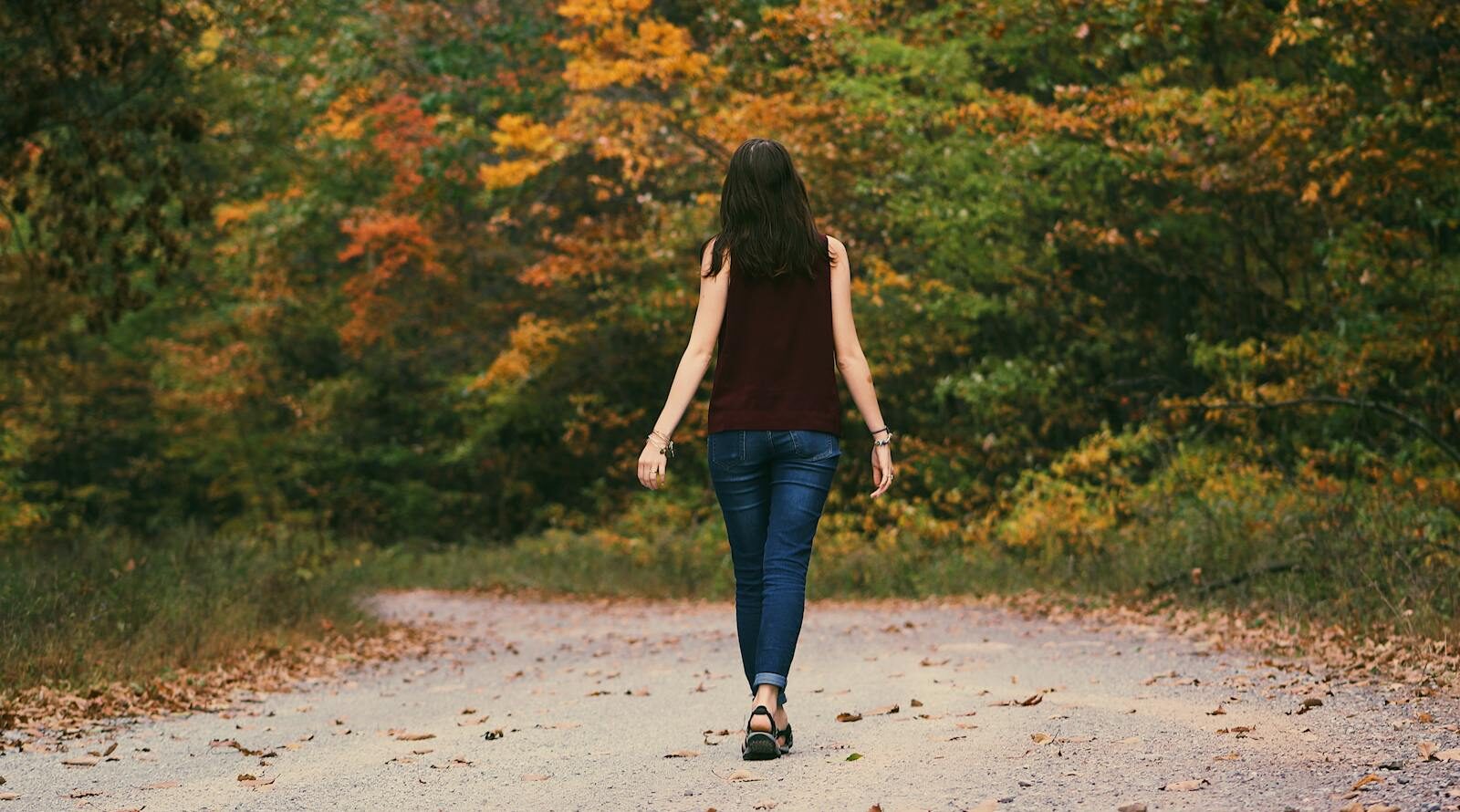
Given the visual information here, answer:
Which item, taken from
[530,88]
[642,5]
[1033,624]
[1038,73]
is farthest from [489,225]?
[1033,624]

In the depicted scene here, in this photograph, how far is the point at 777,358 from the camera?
5.89m

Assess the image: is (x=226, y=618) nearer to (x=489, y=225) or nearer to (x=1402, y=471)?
(x=1402, y=471)

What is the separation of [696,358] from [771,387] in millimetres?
286

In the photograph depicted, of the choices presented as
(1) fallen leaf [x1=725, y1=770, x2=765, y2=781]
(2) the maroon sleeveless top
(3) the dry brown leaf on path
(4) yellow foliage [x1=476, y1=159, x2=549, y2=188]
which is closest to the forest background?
(4) yellow foliage [x1=476, y1=159, x2=549, y2=188]

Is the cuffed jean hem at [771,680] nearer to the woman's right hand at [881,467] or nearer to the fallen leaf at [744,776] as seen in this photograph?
the fallen leaf at [744,776]

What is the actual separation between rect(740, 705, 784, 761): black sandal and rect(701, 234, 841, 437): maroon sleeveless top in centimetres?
99

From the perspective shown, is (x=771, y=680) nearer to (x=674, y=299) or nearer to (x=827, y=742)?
(x=827, y=742)

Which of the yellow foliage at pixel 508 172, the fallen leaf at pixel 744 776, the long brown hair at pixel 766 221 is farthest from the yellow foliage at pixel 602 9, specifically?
the fallen leaf at pixel 744 776

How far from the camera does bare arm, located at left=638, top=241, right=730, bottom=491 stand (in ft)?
19.2

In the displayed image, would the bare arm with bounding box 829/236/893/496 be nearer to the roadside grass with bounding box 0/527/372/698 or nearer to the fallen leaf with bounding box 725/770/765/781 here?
the fallen leaf with bounding box 725/770/765/781

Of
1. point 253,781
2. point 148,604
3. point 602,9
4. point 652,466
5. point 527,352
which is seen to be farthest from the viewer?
point 527,352

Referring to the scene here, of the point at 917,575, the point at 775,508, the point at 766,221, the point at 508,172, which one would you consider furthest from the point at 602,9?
the point at 775,508

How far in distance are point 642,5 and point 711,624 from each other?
9.65 m

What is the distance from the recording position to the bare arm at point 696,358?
19.2ft
